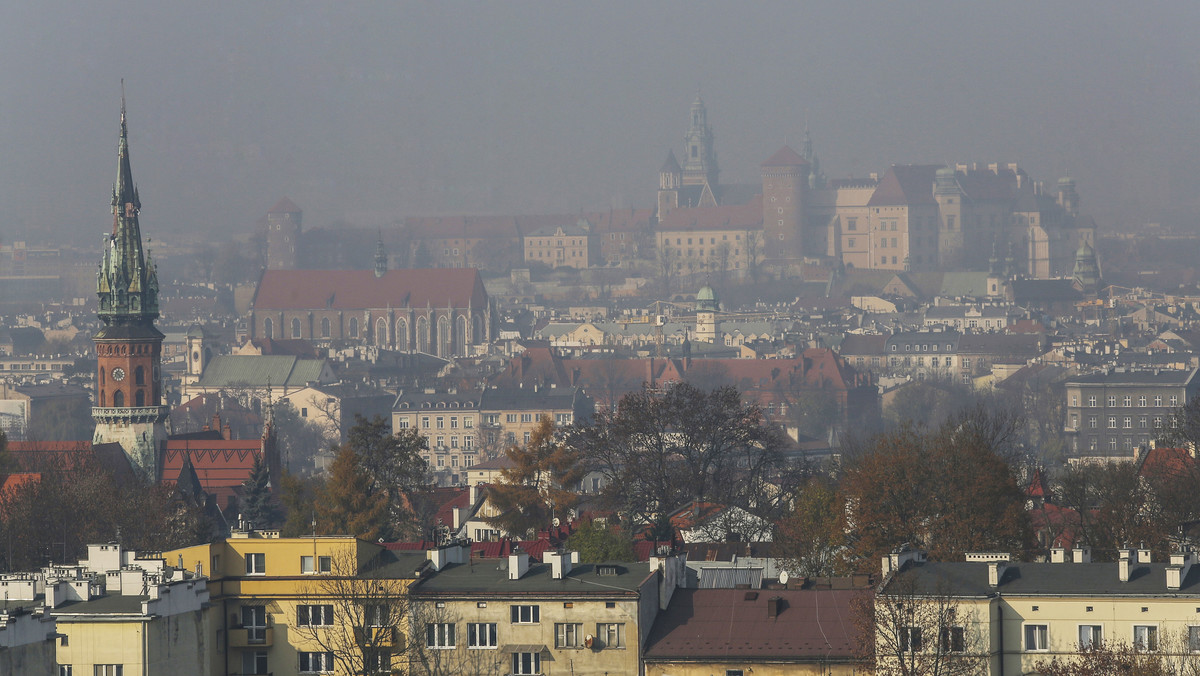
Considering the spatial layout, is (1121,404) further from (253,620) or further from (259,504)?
(253,620)

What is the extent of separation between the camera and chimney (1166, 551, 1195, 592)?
38938 millimetres

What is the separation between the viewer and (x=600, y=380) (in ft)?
606

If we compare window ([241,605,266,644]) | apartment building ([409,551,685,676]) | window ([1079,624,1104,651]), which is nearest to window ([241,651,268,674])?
window ([241,605,266,644])

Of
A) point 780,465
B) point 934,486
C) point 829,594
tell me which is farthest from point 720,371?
point 829,594

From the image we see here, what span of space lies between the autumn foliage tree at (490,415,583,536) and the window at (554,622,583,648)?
26.8 meters

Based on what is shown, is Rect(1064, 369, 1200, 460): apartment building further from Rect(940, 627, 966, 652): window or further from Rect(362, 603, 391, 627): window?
Rect(940, 627, 966, 652): window

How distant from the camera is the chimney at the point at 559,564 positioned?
4147 centimetres

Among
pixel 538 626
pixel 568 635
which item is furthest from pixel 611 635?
pixel 538 626

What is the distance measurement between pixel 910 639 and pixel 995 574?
2.15 metres

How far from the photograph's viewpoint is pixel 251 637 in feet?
138

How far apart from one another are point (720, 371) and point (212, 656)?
458ft

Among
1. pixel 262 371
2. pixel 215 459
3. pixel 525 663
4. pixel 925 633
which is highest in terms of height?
pixel 262 371

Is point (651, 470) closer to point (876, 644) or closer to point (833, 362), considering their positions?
point (876, 644)

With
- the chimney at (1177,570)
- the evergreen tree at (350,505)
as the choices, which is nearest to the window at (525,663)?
the chimney at (1177,570)
